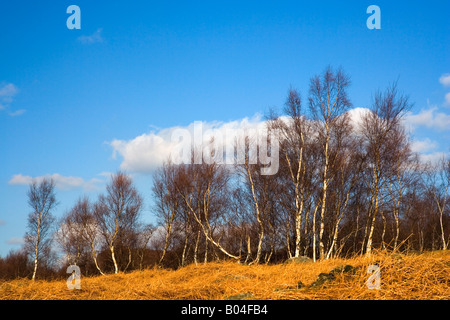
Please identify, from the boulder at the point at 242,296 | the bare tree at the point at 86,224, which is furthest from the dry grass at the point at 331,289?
the bare tree at the point at 86,224

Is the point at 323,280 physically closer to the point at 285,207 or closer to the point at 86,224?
the point at 285,207

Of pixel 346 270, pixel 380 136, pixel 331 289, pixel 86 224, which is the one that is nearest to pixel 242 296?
pixel 331 289

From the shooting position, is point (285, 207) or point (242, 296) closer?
point (242, 296)

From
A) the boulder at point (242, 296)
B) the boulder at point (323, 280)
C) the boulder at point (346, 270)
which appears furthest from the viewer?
the boulder at point (346, 270)

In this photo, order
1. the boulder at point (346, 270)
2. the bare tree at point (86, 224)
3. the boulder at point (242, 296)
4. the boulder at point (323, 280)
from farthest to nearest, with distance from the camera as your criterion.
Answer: the bare tree at point (86, 224), the boulder at point (346, 270), the boulder at point (323, 280), the boulder at point (242, 296)

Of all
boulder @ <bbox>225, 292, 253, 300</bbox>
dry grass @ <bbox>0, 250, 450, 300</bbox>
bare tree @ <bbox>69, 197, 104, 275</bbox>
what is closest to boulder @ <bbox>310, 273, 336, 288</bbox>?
dry grass @ <bbox>0, 250, 450, 300</bbox>

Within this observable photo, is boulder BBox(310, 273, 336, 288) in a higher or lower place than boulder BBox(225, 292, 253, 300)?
higher

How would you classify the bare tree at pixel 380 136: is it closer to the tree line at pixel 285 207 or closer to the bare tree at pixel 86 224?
the tree line at pixel 285 207

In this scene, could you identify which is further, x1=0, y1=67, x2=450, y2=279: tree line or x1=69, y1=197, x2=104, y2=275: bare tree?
x1=69, y1=197, x2=104, y2=275: bare tree

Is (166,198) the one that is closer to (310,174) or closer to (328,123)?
(310,174)

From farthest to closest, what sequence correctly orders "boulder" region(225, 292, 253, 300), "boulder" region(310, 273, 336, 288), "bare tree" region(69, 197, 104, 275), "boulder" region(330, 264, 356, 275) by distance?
"bare tree" region(69, 197, 104, 275), "boulder" region(330, 264, 356, 275), "boulder" region(310, 273, 336, 288), "boulder" region(225, 292, 253, 300)

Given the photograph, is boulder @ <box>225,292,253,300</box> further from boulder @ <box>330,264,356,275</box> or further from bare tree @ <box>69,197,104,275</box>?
bare tree @ <box>69,197,104,275</box>

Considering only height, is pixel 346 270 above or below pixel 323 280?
above
